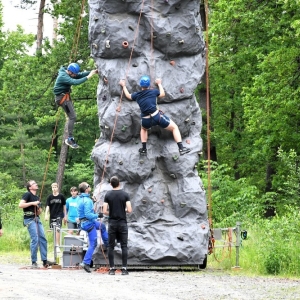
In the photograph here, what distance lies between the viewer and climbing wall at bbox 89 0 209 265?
18.2 m

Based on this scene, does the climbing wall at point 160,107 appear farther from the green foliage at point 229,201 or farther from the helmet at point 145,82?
the green foliage at point 229,201

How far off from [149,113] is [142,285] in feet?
13.8

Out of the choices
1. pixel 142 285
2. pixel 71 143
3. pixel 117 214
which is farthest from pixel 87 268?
pixel 142 285

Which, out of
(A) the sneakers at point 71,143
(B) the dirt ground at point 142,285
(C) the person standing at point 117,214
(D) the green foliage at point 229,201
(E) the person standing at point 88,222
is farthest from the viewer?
(D) the green foliage at point 229,201

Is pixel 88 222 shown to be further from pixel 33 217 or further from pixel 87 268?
pixel 33 217


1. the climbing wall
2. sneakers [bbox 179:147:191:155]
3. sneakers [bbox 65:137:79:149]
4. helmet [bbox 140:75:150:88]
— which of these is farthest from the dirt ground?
helmet [bbox 140:75:150:88]

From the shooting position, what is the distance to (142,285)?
14.6 metres

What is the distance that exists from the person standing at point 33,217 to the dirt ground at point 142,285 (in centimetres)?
88

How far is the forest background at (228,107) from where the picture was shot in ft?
95.1

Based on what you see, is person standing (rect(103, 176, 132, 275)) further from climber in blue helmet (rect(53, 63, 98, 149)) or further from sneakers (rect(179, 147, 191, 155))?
climber in blue helmet (rect(53, 63, 98, 149))

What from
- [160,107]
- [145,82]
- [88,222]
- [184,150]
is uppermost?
[145,82]

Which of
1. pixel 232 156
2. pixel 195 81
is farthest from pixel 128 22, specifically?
pixel 232 156

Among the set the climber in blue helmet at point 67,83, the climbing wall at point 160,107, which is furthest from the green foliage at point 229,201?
the climber in blue helmet at point 67,83

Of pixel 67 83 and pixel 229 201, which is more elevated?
pixel 67 83
